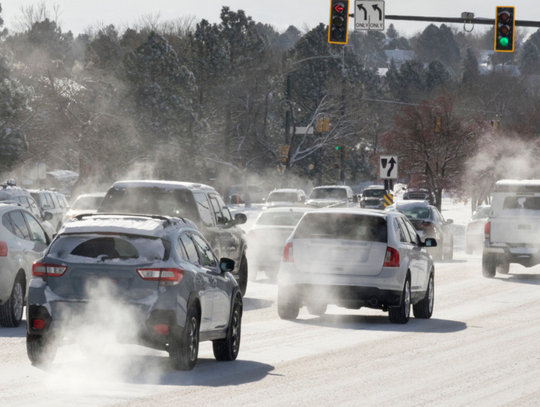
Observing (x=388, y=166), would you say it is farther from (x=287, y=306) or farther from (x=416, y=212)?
(x=287, y=306)

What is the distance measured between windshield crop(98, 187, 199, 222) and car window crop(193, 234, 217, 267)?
19.4 ft

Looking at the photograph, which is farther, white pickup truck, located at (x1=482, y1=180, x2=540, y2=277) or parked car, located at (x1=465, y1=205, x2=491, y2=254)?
parked car, located at (x1=465, y1=205, x2=491, y2=254)

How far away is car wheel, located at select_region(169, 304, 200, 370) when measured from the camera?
31.0 feet

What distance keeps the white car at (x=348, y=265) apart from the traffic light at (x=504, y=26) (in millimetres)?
9802

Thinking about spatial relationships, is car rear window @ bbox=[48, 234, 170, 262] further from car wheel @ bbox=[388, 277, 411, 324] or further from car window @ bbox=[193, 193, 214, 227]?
car window @ bbox=[193, 193, 214, 227]

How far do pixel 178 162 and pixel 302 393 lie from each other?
6882 centimetres

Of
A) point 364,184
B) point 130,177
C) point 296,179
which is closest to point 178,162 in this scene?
point 130,177

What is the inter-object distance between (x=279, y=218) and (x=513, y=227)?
5441mm

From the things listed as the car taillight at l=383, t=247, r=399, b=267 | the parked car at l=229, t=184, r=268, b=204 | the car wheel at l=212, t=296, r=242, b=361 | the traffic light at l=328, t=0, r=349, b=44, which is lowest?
the parked car at l=229, t=184, r=268, b=204

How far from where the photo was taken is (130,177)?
7331 cm

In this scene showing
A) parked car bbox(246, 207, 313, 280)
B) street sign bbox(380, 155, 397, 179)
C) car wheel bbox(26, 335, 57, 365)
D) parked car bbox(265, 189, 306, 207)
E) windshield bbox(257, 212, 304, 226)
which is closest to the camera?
car wheel bbox(26, 335, 57, 365)

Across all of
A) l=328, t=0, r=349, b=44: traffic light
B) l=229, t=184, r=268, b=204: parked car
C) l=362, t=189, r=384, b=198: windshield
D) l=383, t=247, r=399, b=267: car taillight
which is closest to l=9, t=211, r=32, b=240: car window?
l=383, t=247, r=399, b=267: car taillight

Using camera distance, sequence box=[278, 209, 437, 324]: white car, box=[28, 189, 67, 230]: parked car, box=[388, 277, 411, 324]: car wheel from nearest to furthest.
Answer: box=[278, 209, 437, 324]: white car
box=[388, 277, 411, 324]: car wheel
box=[28, 189, 67, 230]: parked car

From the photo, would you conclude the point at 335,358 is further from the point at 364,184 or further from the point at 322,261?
the point at 364,184
